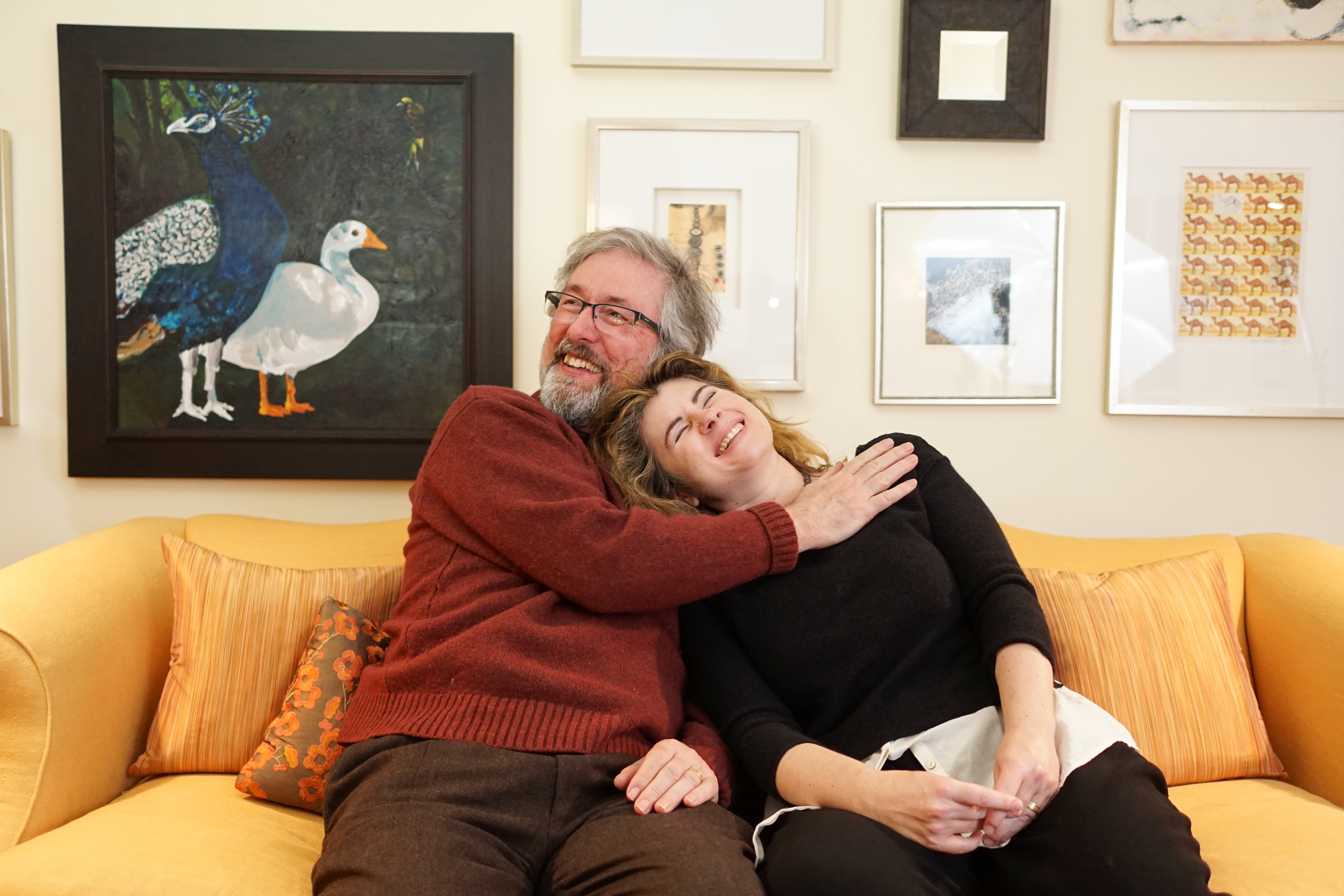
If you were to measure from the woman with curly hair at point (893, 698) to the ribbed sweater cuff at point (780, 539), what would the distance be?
0.08m

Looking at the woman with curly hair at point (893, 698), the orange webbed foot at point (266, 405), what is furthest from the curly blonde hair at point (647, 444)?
the orange webbed foot at point (266, 405)

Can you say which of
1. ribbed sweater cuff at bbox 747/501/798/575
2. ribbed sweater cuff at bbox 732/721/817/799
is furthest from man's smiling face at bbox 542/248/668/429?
ribbed sweater cuff at bbox 732/721/817/799

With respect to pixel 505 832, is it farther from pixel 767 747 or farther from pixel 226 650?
pixel 226 650

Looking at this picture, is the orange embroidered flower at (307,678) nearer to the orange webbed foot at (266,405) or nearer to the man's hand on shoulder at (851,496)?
the orange webbed foot at (266,405)

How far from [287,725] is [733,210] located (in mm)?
1557

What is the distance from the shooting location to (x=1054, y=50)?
2.25m

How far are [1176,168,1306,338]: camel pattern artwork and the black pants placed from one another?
1428 mm

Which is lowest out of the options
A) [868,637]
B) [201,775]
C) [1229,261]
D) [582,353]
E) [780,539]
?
[201,775]

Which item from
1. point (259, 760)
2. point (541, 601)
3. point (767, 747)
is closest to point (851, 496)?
point (767, 747)

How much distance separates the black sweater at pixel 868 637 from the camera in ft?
4.64

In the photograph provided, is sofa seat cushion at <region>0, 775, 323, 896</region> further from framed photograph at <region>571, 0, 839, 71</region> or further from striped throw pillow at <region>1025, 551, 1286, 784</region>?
framed photograph at <region>571, 0, 839, 71</region>

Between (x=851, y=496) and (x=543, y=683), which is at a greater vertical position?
(x=851, y=496)

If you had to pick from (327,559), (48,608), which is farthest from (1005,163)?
(48,608)

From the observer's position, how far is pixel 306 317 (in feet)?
7.29
